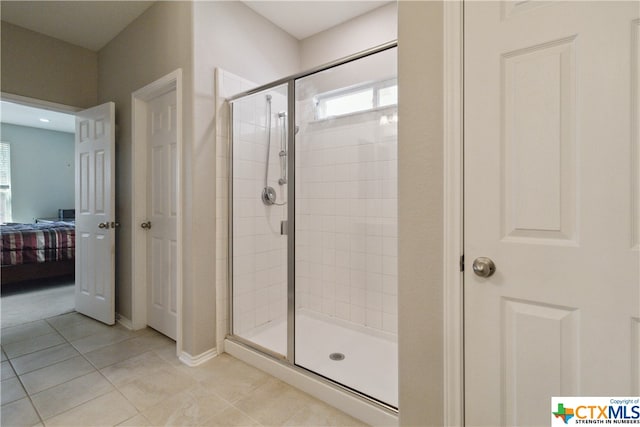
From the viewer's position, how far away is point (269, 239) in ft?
8.59

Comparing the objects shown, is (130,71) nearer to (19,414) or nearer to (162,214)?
(162,214)

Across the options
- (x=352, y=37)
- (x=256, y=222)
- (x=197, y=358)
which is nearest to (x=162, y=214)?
(x=256, y=222)

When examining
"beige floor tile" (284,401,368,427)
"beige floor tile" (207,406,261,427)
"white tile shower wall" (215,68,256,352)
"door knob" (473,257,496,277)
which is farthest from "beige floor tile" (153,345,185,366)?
"door knob" (473,257,496,277)

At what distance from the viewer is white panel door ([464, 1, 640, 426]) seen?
87 cm

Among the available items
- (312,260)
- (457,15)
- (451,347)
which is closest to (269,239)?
(312,260)

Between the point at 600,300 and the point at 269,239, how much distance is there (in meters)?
2.13

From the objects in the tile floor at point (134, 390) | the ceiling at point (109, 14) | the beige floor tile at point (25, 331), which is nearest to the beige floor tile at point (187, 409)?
the tile floor at point (134, 390)

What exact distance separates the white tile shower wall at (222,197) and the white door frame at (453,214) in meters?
1.66

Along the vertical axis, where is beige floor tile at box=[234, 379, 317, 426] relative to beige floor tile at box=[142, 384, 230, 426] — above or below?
below

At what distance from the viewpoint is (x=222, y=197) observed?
7.57ft

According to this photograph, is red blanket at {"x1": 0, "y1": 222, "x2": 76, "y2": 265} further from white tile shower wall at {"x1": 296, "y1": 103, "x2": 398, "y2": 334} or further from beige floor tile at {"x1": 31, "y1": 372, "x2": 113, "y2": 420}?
white tile shower wall at {"x1": 296, "y1": 103, "x2": 398, "y2": 334}

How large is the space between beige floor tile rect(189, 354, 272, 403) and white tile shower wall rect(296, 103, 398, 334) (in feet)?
2.26

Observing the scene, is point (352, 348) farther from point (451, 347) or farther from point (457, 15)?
point (457, 15)

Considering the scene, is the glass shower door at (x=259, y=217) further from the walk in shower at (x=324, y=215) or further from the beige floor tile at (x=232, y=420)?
the beige floor tile at (x=232, y=420)
